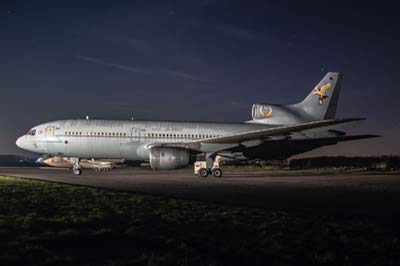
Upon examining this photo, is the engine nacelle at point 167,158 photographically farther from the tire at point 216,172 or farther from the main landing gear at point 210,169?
the tire at point 216,172

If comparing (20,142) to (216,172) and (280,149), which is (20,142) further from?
(280,149)

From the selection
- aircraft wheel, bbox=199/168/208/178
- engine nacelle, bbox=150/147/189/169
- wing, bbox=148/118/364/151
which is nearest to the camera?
engine nacelle, bbox=150/147/189/169

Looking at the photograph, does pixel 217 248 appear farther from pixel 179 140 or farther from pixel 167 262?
pixel 179 140

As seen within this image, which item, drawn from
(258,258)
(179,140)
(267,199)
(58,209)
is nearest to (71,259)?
(258,258)

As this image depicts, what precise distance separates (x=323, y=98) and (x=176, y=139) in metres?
11.8

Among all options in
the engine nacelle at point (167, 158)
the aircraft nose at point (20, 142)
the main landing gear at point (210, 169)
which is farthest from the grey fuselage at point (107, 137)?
the engine nacelle at point (167, 158)

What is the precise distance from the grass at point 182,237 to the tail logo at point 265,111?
64.8 ft

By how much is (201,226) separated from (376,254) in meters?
3.26

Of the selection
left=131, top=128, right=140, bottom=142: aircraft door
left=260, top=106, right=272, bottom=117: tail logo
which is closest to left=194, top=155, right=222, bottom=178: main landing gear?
left=131, top=128, right=140, bottom=142: aircraft door

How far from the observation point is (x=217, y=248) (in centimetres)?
596

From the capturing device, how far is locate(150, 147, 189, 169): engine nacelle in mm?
23578

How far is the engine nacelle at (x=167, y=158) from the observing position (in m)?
23.6

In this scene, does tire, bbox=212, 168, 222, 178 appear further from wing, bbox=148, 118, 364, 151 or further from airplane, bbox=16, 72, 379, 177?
wing, bbox=148, 118, 364, 151

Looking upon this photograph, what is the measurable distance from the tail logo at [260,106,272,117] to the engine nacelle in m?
8.25
